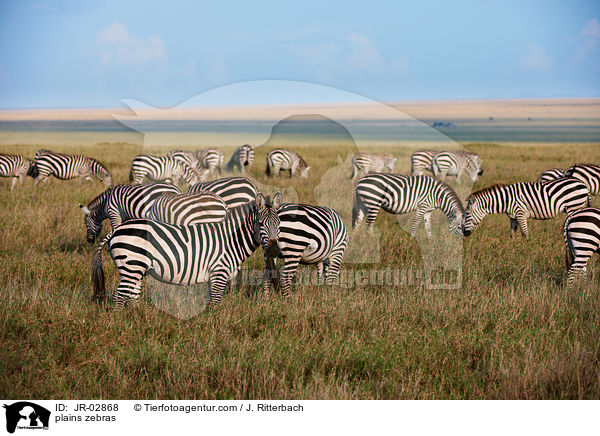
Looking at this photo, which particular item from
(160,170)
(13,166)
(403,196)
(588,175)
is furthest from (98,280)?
(13,166)

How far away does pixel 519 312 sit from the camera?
639 centimetres

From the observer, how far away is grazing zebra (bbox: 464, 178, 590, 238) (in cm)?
1091

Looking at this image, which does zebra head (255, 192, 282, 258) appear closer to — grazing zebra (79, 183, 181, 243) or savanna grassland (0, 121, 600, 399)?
savanna grassland (0, 121, 600, 399)

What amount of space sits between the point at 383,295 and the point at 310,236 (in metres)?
1.24

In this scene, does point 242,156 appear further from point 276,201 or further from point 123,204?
point 276,201

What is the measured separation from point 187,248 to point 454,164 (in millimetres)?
16856

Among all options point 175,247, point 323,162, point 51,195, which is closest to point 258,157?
point 323,162

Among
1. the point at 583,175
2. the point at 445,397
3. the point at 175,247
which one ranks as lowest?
the point at 445,397

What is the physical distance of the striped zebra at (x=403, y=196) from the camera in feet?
37.8

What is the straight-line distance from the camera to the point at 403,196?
11594 millimetres

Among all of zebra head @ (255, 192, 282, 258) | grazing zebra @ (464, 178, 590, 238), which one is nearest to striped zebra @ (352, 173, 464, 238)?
grazing zebra @ (464, 178, 590, 238)

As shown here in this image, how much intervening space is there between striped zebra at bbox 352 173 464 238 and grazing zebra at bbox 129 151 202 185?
6.28m

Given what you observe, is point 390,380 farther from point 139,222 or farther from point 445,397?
point 139,222

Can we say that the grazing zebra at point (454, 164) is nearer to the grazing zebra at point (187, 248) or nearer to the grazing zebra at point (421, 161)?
the grazing zebra at point (421, 161)
